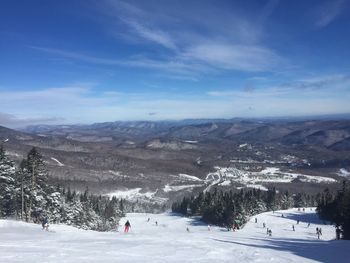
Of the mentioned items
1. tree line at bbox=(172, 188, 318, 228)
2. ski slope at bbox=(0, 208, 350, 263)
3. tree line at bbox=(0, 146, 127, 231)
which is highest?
tree line at bbox=(0, 146, 127, 231)

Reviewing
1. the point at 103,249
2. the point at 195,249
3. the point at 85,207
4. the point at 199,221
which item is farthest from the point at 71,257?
the point at 199,221

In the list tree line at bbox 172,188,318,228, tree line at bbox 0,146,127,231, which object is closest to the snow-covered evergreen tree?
tree line at bbox 0,146,127,231

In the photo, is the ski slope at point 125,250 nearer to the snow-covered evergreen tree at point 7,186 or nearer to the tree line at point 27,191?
the snow-covered evergreen tree at point 7,186

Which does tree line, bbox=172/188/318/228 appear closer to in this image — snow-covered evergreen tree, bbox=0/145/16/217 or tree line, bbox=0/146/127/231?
tree line, bbox=0/146/127/231

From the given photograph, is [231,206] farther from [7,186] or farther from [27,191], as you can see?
[7,186]

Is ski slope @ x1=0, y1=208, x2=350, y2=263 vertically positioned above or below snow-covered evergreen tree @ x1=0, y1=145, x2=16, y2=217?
below

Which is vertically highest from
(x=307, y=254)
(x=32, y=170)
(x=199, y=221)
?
(x=32, y=170)

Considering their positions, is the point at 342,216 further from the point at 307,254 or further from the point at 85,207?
the point at 85,207

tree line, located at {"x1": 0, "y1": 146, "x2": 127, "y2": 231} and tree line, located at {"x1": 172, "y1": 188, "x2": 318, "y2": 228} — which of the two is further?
tree line, located at {"x1": 172, "y1": 188, "x2": 318, "y2": 228}

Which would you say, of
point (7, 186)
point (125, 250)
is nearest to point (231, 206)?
point (7, 186)

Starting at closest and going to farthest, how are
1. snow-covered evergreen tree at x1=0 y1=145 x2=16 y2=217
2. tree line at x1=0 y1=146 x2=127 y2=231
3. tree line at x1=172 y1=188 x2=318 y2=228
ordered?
snow-covered evergreen tree at x1=0 y1=145 x2=16 y2=217 → tree line at x1=0 y1=146 x2=127 y2=231 → tree line at x1=172 y1=188 x2=318 y2=228

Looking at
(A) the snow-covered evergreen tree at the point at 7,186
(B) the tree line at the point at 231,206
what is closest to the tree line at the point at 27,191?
(A) the snow-covered evergreen tree at the point at 7,186
